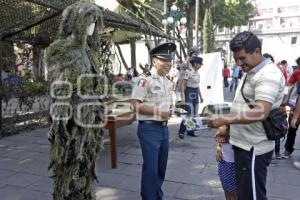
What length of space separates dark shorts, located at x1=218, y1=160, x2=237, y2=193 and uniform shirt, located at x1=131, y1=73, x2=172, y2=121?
0.77 m

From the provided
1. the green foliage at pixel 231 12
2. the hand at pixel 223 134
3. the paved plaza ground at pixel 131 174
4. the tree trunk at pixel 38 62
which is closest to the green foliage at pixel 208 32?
the green foliage at pixel 231 12

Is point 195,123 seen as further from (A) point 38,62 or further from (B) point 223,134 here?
(A) point 38,62

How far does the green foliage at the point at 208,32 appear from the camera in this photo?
85.5 ft

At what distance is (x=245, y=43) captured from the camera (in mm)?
2486

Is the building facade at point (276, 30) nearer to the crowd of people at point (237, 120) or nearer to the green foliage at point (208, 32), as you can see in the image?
the green foliage at point (208, 32)

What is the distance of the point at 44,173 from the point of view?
196 inches

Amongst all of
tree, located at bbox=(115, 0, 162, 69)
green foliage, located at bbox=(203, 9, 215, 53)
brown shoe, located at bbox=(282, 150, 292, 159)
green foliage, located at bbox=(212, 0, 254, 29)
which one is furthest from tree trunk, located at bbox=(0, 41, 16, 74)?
green foliage, located at bbox=(212, 0, 254, 29)

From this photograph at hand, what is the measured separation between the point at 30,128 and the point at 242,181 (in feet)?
21.3

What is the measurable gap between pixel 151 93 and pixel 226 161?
39.3 inches

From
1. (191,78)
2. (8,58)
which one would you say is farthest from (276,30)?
(8,58)

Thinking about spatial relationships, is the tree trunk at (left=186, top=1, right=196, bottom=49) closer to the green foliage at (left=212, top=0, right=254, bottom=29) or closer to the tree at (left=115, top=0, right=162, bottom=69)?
the green foliage at (left=212, top=0, right=254, bottom=29)

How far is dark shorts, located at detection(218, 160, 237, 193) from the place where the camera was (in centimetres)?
297

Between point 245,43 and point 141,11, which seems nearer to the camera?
point 245,43

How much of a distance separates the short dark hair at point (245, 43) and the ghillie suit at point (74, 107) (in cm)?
117
